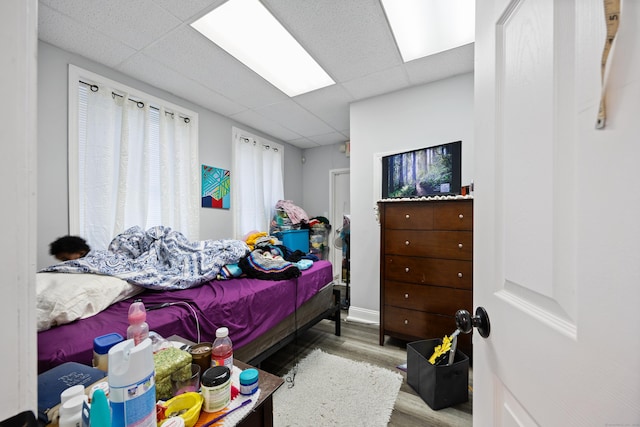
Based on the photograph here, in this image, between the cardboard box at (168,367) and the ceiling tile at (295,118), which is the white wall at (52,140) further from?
the cardboard box at (168,367)

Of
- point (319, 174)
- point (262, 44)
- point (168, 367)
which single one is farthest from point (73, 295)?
point (319, 174)

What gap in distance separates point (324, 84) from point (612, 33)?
2.52m

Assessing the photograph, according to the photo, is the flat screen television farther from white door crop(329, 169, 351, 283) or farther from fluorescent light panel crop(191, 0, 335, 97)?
white door crop(329, 169, 351, 283)

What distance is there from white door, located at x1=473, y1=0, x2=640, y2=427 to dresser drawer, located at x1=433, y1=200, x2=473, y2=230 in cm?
137

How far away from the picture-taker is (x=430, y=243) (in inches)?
78.1

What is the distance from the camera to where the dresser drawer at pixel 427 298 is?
6.07 feet

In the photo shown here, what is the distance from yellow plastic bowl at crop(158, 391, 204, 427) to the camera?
57 cm

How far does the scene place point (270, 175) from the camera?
3.92 meters

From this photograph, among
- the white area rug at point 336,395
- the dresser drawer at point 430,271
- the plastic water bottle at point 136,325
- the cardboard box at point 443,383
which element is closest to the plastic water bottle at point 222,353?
the plastic water bottle at point 136,325

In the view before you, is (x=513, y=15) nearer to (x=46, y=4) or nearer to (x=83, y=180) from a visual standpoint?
(x=46, y=4)

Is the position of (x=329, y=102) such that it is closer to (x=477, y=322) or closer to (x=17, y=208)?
(x=477, y=322)

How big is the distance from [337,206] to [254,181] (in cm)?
155

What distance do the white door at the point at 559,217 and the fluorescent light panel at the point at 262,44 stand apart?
161 centimetres

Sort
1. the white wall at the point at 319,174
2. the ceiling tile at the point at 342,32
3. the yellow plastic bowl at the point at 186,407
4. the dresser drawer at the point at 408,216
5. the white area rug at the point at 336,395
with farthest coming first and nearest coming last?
the white wall at the point at 319,174, the dresser drawer at the point at 408,216, the ceiling tile at the point at 342,32, the white area rug at the point at 336,395, the yellow plastic bowl at the point at 186,407
